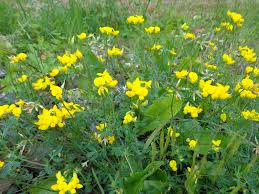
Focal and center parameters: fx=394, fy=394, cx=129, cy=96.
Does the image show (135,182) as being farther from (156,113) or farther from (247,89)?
(247,89)

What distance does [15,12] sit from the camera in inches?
155

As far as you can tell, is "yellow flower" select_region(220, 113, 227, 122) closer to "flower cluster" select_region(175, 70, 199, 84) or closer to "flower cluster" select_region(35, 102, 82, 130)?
"flower cluster" select_region(175, 70, 199, 84)

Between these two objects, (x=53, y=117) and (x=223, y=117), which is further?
(x=223, y=117)

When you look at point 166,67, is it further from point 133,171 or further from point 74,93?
point 133,171

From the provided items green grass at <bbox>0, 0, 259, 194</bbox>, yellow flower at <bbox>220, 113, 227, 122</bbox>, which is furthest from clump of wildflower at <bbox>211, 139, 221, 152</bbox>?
yellow flower at <bbox>220, 113, 227, 122</bbox>

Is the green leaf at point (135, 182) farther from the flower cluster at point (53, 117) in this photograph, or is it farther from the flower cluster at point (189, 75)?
the flower cluster at point (189, 75)

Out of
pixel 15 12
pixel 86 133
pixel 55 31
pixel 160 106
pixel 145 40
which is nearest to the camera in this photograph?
pixel 86 133

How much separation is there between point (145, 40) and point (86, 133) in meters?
1.28

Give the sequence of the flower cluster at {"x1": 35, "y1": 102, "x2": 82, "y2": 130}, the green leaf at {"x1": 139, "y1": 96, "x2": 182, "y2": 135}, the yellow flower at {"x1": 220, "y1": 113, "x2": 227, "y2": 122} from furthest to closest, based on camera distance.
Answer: the green leaf at {"x1": 139, "y1": 96, "x2": 182, "y2": 135}, the yellow flower at {"x1": 220, "y1": 113, "x2": 227, "y2": 122}, the flower cluster at {"x1": 35, "y1": 102, "x2": 82, "y2": 130}

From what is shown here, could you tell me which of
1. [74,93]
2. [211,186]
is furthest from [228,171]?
[74,93]

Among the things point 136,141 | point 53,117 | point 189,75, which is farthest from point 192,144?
point 53,117

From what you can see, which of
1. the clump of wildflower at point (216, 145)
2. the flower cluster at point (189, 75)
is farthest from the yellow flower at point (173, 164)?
the flower cluster at point (189, 75)

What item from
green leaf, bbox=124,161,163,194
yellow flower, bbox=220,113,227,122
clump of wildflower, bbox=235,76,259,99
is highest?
clump of wildflower, bbox=235,76,259,99

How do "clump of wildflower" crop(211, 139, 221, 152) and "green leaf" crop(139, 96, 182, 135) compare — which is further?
"green leaf" crop(139, 96, 182, 135)
